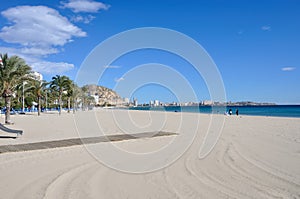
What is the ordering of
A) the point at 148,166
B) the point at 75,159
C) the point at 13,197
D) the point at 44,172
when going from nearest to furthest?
the point at 13,197, the point at 44,172, the point at 148,166, the point at 75,159

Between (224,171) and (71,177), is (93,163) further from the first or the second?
(224,171)

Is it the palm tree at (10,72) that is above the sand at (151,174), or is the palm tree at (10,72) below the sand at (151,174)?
above

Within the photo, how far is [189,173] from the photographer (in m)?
6.77

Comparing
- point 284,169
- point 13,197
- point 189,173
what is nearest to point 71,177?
point 13,197

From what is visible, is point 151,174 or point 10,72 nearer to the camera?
point 151,174

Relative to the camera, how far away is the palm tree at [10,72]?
24.2m

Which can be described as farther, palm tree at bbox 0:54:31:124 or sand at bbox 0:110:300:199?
palm tree at bbox 0:54:31:124

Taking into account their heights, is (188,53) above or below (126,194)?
above

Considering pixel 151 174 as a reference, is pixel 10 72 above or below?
above

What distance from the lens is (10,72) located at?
24.2m

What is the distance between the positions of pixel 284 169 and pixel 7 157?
8112 mm

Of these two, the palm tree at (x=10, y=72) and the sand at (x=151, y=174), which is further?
the palm tree at (x=10, y=72)

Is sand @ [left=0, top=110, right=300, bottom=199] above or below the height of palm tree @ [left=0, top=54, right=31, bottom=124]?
below

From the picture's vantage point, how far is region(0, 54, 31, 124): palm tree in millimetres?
24244
